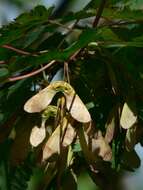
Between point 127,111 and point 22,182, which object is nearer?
point 127,111

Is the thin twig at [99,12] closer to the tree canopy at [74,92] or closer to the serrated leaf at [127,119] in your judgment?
the tree canopy at [74,92]

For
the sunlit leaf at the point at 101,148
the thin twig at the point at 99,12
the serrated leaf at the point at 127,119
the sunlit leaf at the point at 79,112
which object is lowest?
the sunlit leaf at the point at 101,148

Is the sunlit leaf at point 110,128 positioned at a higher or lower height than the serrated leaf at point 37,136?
lower

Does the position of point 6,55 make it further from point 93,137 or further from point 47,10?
point 93,137

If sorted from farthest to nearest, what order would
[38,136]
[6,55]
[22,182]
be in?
[22,182], [6,55], [38,136]

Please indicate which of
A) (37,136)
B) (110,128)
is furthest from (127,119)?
(37,136)

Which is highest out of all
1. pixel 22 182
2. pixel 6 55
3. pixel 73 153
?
pixel 6 55

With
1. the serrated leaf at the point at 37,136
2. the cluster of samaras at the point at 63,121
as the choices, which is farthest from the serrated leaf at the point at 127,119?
the serrated leaf at the point at 37,136

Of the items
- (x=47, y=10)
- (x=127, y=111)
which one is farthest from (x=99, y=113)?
(x=47, y=10)
